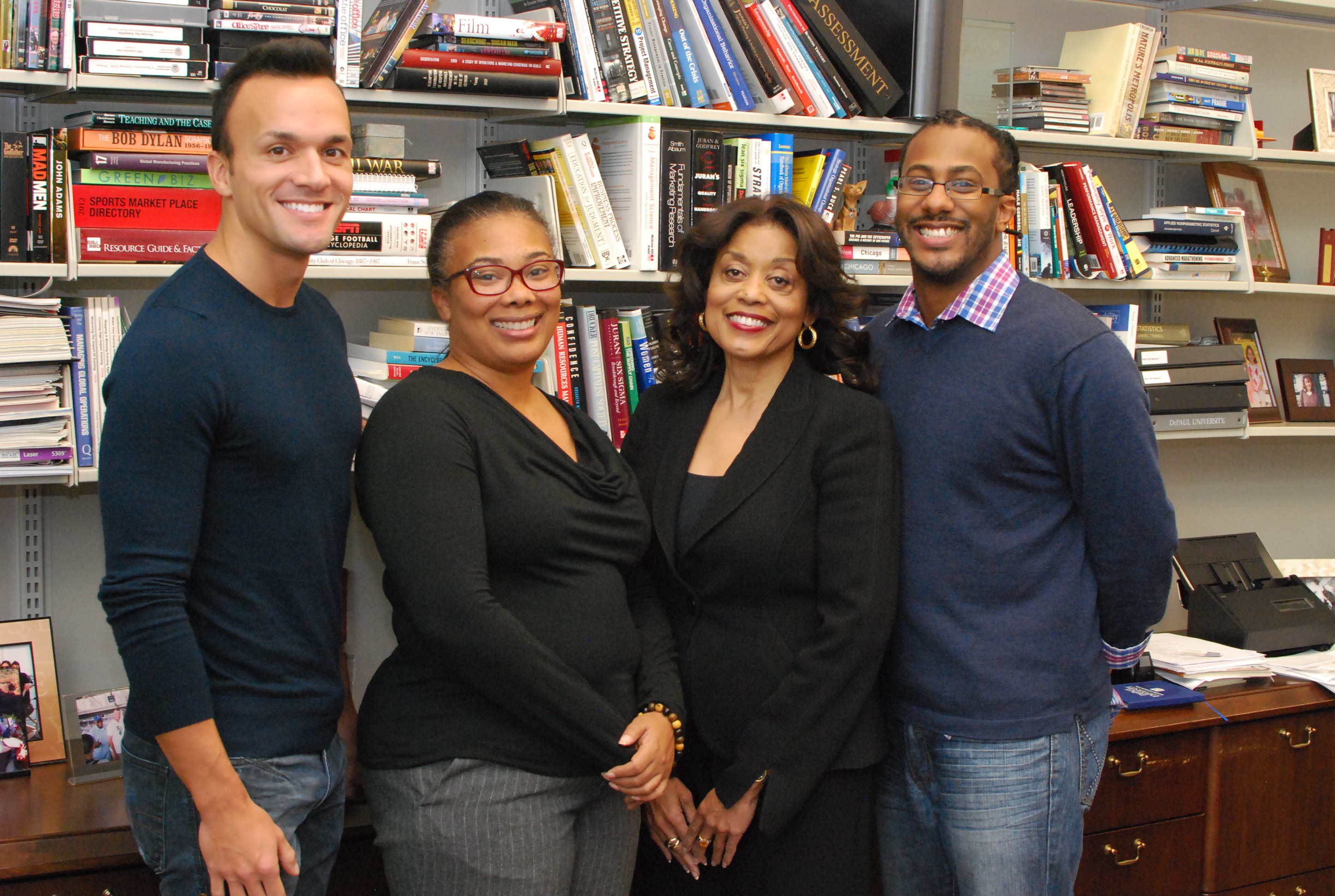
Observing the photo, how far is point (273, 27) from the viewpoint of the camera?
1.90 meters

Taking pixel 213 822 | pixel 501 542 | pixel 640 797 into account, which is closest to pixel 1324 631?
pixel 640 797

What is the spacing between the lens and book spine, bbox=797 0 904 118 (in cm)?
243

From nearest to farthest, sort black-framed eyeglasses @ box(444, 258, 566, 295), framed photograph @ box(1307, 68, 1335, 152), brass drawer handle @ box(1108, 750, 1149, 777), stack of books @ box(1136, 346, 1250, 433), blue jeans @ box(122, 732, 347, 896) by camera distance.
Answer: blue jeans @ box(122, 732, 347, 896), black-framed eyeglasses @ box(444, 258, 566, 295), brass drawer handle @ box(1108, 750, 1149, 777), stack of books @ box(1136, 346, 1250, 433), framed photograph @ box(1307, 68, 1335, 152)

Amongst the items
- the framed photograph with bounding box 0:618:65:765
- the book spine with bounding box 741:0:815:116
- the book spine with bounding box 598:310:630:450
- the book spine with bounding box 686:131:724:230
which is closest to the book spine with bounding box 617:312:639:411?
the book spine with bounding box 598:310:630:450

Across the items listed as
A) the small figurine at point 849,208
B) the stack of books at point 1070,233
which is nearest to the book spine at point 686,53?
the small figurine at point 849,208

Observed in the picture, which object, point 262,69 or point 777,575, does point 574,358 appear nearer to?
point 777,575

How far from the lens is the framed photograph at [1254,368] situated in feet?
10.1

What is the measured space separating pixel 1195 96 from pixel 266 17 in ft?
7.20

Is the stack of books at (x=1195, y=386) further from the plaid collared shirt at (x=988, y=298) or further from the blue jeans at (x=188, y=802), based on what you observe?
the blue jeans at (x=188, y=802)

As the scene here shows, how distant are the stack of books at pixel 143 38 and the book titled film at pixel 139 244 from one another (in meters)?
0.25

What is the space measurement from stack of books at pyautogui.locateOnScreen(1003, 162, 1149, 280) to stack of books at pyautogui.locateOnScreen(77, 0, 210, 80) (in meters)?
1.76

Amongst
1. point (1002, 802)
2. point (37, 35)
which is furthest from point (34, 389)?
point (1002, 802)

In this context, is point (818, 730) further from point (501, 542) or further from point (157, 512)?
point (157, 512)

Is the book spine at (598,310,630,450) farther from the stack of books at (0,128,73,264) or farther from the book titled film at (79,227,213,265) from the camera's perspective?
the stack of books at (0,128,73,264)
